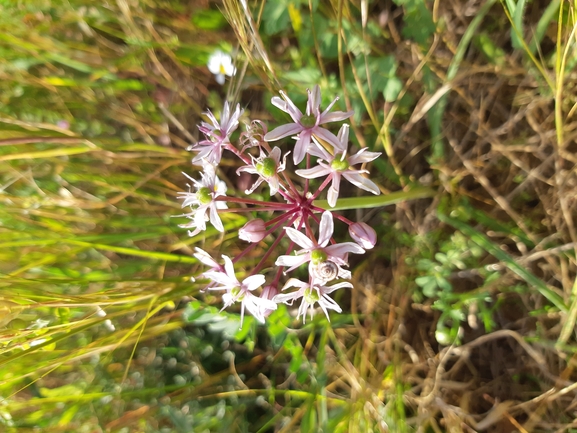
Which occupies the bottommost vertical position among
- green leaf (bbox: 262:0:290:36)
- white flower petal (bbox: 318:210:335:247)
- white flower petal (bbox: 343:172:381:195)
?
white flower petal (bbox: 318:210:335:247)

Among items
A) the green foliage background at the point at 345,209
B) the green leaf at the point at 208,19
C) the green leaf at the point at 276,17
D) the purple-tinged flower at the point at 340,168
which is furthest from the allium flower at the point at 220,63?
the purple-tinged flower at the point at 340,168

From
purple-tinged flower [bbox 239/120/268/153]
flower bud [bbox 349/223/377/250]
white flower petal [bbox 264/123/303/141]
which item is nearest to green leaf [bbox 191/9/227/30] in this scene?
purple-tinged flower [bbox 239/120/268/153]

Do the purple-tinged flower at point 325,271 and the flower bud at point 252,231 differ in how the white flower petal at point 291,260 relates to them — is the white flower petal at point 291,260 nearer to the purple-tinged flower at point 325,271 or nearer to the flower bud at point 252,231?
the purple-tinged flower at point 325,271

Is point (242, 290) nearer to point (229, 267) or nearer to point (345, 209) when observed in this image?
point (229, 267)

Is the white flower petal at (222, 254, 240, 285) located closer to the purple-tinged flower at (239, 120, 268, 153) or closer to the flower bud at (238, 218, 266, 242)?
the flower bud at (238, 218, 266, 242)

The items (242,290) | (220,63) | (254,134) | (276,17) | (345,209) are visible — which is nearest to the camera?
(254,134)

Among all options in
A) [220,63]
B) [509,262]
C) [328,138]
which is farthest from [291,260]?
[220,63]
